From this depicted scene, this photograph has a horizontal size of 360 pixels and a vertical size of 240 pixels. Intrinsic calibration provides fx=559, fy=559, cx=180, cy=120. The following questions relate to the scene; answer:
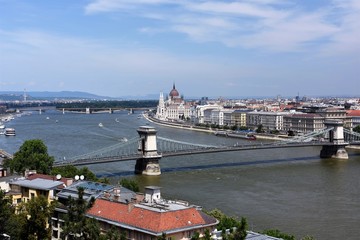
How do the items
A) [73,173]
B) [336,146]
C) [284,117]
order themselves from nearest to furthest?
[73,173] → [336,146] → [284,117]

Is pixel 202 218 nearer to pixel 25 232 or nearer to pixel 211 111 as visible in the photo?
pixel 25 232

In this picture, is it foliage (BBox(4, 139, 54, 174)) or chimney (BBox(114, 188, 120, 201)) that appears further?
foliage (BBox(4, 139, 54, 174))

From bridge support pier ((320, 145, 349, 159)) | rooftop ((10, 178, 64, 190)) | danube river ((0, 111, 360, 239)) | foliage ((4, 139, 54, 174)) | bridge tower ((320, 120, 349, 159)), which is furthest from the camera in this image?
bridge tower ((320, 120, 349, 159))

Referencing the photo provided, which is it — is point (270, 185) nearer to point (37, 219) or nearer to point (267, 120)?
point (37, 219)

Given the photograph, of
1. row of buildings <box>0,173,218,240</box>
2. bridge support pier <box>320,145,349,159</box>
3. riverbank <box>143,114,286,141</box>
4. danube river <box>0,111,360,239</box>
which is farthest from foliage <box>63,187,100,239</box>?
riverbank <box>143,114,286,141</box>

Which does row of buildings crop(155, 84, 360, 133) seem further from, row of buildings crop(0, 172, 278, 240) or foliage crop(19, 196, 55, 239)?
foliage crop(19, 196, 55, 239)

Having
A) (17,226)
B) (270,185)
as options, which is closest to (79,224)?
(17,226)

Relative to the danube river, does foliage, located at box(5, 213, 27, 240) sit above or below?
above

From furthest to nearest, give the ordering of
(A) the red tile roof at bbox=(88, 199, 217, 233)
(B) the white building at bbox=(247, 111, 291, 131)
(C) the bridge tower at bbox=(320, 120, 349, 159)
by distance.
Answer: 1. (B) the white building at bbox=(247, 111, 291, 131)
2. (C) the bridge tower at bbox=(320, 120, 349, 159)
3. (A) the red tile roof at bbox=(88, 199, 217, 233)
